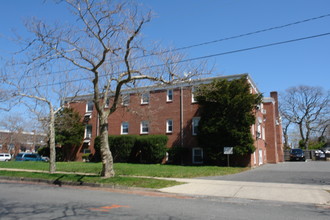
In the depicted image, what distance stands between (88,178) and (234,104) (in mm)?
13522

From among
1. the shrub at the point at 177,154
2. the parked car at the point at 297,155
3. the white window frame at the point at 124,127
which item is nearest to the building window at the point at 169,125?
the shrub at the point at 177,154

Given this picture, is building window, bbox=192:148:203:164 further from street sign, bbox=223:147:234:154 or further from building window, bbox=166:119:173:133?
street sign, bbox=223:147:234:154

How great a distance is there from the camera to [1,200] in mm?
8438

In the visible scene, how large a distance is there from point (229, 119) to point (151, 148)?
312 inches

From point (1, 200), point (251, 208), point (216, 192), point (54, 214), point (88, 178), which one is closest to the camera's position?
point (54, 214)

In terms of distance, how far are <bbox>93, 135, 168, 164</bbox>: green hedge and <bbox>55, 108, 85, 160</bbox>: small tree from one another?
3533 millimetres

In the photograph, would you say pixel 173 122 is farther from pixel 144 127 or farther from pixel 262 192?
pixel 262 192

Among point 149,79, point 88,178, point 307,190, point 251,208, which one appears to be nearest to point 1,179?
point 88,178

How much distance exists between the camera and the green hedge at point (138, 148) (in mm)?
26422

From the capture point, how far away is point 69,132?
31094 mm

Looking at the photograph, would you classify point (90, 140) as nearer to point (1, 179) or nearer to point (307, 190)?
point (1, 179)

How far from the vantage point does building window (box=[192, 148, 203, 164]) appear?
26.3m

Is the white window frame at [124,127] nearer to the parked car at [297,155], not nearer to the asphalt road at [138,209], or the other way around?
the asphalt road at [138,209]

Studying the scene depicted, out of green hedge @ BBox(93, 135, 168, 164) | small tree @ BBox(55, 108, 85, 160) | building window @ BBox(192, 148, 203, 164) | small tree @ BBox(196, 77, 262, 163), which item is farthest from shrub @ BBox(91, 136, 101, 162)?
small tree @ BBox(196, 77, 262, 163)
